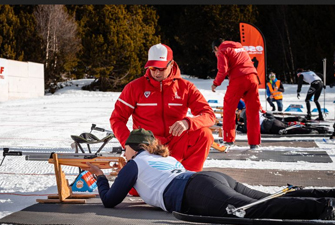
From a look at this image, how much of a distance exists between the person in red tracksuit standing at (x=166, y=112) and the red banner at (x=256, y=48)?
27.1 feet

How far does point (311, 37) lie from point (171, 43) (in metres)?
11.2

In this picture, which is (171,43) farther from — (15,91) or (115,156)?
(115,156)

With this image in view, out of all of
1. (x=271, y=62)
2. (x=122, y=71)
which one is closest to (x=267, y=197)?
(x=122, y=71)

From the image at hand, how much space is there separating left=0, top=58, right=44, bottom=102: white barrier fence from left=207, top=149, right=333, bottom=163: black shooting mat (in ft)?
48.3

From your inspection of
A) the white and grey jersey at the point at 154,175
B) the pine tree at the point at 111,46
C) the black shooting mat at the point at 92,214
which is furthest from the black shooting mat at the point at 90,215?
the pine tree at the point at 111,46

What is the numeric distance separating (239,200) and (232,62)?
431 centimetres

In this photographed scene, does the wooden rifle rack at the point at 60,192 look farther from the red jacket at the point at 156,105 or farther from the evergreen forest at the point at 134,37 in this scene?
the evergreen forest at the point at 134,37

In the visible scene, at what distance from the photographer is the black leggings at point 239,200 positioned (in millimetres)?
2742

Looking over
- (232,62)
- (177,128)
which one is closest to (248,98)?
(232,62)

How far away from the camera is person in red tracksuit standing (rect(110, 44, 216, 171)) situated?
13.6 ft

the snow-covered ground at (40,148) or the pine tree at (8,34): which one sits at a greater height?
the pine tree at (8,34)

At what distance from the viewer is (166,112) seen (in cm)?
418

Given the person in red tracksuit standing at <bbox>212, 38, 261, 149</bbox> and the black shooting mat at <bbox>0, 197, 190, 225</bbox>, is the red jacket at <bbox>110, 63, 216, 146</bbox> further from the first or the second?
the person in red tracksuit standing at <bbox>212, 38, 261, 149</bbox>

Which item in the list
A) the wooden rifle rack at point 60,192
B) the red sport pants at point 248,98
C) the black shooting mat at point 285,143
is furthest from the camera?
the black shooting mat at point 285,143
